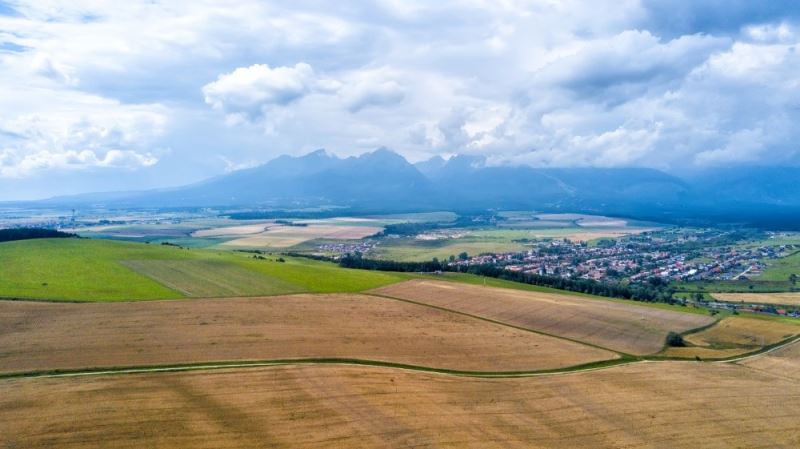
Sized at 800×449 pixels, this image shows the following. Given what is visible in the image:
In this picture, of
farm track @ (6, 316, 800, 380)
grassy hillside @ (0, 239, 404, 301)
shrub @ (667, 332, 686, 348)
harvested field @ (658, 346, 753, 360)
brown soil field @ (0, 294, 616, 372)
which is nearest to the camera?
farm track @ (6, 316, 800, 380)

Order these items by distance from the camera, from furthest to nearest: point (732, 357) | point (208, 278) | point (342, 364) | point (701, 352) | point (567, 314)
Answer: point (208, 278) → point (567, 314) → point (701, 352) → point (732, 357) → point (342, 364)

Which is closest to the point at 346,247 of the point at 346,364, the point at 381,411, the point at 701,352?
A: the point at 701,352

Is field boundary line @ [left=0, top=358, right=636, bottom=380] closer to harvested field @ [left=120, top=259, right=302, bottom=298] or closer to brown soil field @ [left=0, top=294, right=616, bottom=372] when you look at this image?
brown soil field @ [left=0, top=294, right=616, bottom=372]

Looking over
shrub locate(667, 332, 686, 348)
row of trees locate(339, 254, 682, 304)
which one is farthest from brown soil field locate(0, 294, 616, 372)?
row of trees locate(339, 254, 682, 304)

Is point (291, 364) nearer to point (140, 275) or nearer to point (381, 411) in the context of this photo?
point (381, 411)

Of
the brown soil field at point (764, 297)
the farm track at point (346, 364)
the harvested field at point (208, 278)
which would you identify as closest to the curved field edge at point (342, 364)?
the farm track at point (346, 364)

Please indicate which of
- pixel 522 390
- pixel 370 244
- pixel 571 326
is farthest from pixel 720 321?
pixel 370 244

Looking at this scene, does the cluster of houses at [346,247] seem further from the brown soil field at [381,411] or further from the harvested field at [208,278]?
the brown soil field at [381,411]
